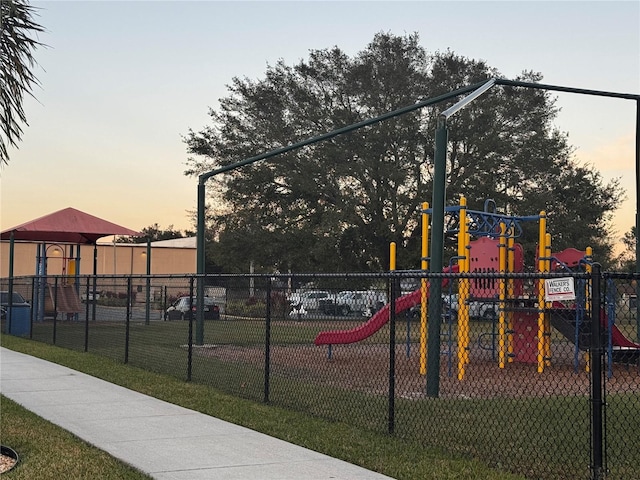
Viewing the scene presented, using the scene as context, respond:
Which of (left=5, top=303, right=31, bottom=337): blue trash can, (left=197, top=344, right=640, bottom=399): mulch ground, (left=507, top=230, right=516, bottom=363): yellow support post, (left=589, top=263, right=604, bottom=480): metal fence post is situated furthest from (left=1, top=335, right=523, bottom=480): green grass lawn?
(left=5, top=303, right=31, bottom=337): blue trash can

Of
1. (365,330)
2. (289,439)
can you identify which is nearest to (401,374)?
(365,330)

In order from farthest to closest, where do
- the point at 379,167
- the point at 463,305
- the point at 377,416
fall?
the point at 379,167, the point at 463,305, the point at 377,416

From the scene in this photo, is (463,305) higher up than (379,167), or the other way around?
(379,167)

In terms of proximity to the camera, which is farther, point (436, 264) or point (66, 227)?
point (66, 227)

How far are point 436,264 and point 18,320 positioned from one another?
16.3 meters

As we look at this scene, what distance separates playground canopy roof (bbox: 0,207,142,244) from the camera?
106ft

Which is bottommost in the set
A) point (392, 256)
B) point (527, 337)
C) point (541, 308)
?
point (527, 337)

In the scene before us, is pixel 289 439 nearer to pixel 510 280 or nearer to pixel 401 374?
pixel 401 374

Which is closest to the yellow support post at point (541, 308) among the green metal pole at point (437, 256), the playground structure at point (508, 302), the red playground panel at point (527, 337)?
the playground structure at point (508, 302)

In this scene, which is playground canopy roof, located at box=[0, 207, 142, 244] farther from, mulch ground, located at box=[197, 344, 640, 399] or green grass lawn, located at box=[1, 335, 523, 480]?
green grass lawn, located at box=[1, 335, 523, 480]

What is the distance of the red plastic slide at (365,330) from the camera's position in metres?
12.2

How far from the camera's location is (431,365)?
12289 millimetres

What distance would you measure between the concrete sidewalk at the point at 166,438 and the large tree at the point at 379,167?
32.3 m

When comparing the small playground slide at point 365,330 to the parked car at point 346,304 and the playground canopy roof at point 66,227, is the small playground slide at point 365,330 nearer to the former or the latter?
the parked car at point 346,304
